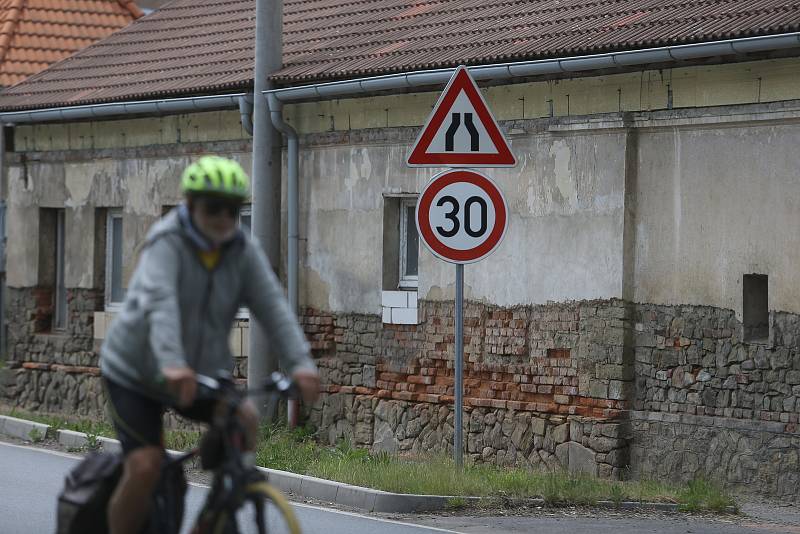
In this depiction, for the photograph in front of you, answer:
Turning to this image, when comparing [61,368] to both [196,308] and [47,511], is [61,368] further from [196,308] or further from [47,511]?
[196,308]

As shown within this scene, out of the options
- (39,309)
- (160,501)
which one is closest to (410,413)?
(39,309)

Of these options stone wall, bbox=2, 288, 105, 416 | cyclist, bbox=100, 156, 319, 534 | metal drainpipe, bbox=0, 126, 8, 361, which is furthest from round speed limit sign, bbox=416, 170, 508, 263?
metal drainpipe, bbox=0, 126, 8, 361

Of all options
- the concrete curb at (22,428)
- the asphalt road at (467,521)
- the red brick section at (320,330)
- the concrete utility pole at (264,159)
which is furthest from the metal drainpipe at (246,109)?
the asphalt road at (467,521)

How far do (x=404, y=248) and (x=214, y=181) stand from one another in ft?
35.4

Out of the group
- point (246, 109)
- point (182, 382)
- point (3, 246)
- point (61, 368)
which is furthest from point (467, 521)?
point (3, 246)

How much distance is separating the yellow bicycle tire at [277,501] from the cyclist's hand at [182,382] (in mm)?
408

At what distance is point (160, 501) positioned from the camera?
638 cm

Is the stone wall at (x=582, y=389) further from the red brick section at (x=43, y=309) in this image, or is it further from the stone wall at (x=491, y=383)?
the red brick section at (x=43, y=309)

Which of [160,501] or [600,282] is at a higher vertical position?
[600,282]

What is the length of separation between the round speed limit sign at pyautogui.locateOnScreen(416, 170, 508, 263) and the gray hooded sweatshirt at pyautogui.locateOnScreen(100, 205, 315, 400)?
548cm

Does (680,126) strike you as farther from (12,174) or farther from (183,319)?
(12,174)

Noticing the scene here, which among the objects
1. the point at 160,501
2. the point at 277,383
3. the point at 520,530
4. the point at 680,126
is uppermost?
the point at 680,126

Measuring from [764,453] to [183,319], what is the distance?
24.9 ft

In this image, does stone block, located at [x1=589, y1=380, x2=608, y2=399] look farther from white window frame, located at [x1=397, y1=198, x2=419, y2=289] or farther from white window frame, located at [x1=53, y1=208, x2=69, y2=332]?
white window frame, located at [x1=53, y1=208, x2=69, y2=332]
